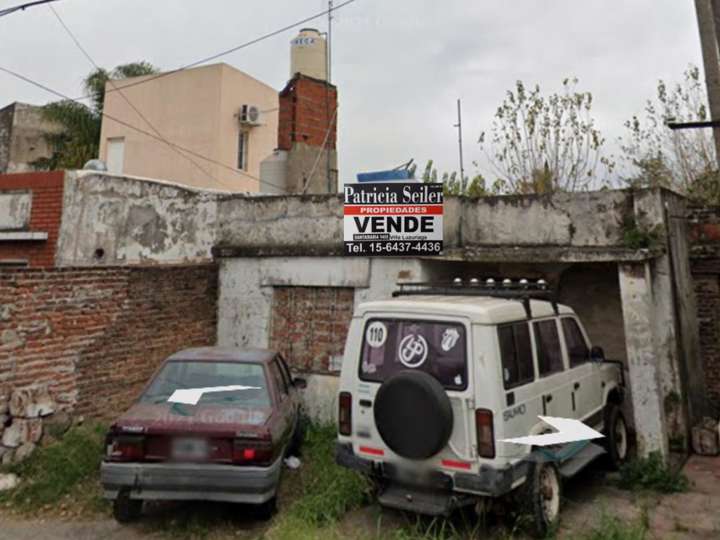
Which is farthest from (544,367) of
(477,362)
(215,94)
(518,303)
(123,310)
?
(215,94)

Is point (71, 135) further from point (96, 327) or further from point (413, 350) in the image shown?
point (413, 350)

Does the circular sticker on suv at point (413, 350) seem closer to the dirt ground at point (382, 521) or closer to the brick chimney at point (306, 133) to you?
the dirt ground at point (382, 521)

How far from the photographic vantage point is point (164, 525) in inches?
196

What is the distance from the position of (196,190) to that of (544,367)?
691 cm

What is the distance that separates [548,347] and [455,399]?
1464mm

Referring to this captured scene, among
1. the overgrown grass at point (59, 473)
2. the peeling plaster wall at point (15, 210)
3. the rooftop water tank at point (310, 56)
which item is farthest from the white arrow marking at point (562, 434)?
the rooftop water tank at point (310, 56)

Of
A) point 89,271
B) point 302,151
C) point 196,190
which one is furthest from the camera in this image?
point 302,151

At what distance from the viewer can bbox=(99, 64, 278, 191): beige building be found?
1727cm

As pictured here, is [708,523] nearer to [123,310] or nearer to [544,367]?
[544,367]

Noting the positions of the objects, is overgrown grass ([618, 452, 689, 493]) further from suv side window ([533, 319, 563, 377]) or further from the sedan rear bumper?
the sedan rear bumper

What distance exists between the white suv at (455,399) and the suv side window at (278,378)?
1150 mm

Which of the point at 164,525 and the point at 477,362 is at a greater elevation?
the point at 477,362

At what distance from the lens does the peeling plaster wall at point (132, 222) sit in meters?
8.72

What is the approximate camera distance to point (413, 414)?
4324 mm
